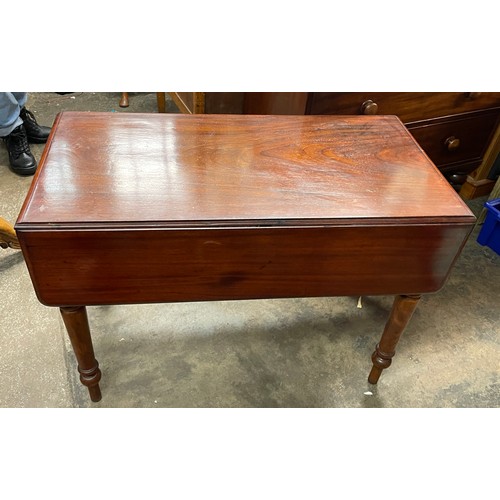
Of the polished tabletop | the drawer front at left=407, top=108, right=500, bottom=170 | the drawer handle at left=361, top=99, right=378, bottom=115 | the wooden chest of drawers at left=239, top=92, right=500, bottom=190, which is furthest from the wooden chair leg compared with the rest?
the drawer front at left=407, top=108, right=500, bottom=170

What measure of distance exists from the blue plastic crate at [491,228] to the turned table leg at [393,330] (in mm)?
865

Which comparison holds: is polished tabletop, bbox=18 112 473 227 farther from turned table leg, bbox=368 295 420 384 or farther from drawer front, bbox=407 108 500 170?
drawer front, bbox=407 108 500 170

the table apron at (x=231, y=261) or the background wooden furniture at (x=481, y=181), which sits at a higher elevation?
the table apron at (x=231, y=261)

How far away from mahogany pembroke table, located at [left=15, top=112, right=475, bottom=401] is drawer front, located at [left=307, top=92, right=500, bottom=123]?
24cm

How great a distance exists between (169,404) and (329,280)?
60 centimetres

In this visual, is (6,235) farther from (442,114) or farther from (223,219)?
(442,114)

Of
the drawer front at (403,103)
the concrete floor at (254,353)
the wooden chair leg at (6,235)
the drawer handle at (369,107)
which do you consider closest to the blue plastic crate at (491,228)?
the concrete floor at (254,353)

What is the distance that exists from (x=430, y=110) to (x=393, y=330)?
0.78 meters

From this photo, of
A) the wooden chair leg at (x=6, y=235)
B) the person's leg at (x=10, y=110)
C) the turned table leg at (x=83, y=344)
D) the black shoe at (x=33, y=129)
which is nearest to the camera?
the turned table leg at (x=83, y=344)

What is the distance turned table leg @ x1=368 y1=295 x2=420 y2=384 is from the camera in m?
1.13

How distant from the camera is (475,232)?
6.48ft

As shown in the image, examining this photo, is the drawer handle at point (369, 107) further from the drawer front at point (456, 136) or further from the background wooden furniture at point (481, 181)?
the background wooden furniture at point (481, 181)

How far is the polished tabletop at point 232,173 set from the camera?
0.90 metres

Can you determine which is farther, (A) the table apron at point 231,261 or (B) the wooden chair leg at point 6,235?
(B) the wooden chair leg at point 6,235
